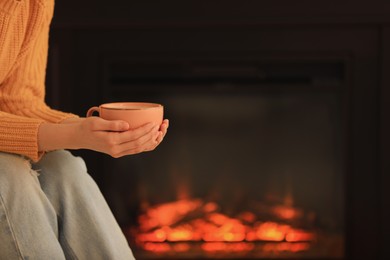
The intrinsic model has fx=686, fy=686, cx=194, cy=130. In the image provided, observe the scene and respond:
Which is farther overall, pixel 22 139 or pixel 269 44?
pixel 269 44

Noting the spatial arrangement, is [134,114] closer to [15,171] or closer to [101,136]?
[101,136]

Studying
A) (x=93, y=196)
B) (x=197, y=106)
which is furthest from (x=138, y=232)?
(x=93, y=196)

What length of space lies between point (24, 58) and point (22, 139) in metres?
0.26

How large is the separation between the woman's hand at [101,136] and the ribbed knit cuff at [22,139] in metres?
0.01

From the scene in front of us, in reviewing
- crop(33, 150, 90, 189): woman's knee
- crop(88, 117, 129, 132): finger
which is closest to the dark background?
crop(33, 150, 90, 189): woman's knee

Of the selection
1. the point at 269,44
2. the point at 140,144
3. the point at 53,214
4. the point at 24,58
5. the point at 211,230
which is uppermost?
the point at 269,44

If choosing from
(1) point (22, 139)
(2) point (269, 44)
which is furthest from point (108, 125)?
(2) point (269, 44)

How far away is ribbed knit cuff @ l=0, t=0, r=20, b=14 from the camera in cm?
132

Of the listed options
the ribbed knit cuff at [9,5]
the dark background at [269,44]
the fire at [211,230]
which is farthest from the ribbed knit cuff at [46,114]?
the fire at [211,230]

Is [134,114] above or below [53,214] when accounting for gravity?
above

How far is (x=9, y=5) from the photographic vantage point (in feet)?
4.36

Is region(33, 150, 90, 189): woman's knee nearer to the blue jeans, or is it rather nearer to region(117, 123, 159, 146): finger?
the blue jeans

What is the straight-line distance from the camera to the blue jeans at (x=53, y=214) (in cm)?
113

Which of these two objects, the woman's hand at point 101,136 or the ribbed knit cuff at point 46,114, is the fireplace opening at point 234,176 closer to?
the ribbed knit cuff at point 46,114
